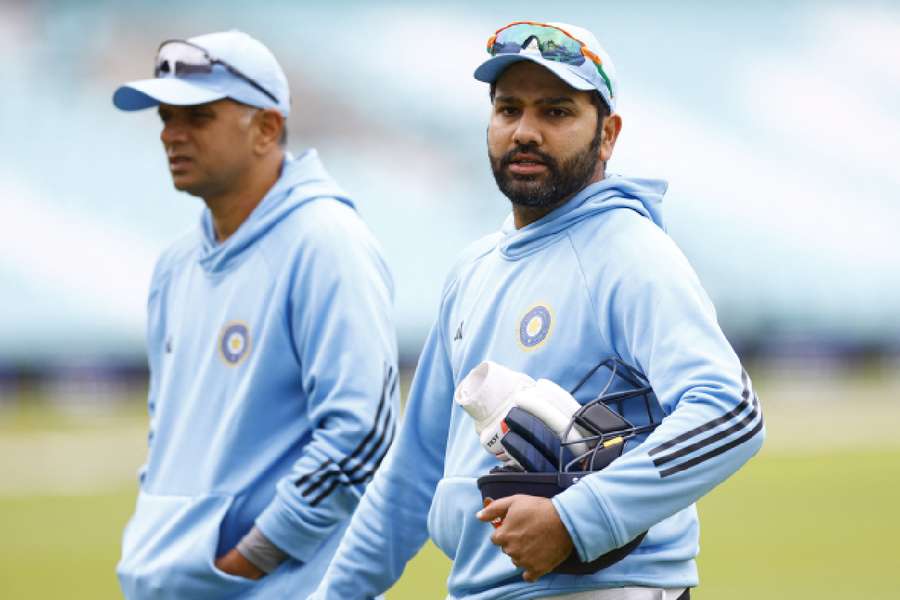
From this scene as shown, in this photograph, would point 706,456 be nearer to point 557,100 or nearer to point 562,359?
point 562,359

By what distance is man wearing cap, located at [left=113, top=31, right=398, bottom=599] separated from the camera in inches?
160

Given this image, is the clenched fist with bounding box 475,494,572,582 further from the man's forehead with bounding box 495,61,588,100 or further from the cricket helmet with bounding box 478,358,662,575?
the man's forehead with bounding box 495,61,588,100

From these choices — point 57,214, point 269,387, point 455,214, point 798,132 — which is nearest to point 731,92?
point 798,132

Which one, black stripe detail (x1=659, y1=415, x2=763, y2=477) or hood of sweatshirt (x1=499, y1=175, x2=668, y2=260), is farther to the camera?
hood of sweatshirt (x1=499, y1=175, x2=668, y2=260)

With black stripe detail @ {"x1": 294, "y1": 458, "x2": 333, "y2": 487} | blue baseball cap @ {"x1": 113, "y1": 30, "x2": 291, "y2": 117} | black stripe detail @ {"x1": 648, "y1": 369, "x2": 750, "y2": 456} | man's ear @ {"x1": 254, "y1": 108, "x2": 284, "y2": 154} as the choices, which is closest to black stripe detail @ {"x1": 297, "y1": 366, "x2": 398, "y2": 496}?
black stripe detail @ {"x1": 294, "y1": 458, "x2": 333, "y2": 487}

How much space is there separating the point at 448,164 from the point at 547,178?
81.3 feet

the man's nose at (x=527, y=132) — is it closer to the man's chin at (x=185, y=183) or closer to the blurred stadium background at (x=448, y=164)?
the man's chin at (x=185, y=183)

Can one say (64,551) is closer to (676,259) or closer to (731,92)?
(676,259)

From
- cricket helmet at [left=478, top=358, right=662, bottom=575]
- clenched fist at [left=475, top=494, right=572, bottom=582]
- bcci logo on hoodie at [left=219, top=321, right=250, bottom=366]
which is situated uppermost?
cricket helmet at [left=478, top=358, right=662, bottom=575]

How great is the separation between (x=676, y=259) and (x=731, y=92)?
27752 mm

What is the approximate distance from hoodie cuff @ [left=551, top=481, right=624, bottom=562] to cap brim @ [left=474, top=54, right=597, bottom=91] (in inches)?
33.4

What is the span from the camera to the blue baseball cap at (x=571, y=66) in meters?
3.08

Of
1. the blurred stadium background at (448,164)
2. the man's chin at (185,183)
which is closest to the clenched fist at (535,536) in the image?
the man's chin at (185,183)

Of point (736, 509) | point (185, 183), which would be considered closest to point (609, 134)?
point (185, 183)
